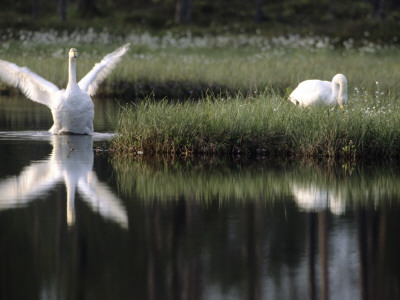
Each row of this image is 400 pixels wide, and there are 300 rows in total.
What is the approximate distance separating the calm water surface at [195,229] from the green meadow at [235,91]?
2.42 ft

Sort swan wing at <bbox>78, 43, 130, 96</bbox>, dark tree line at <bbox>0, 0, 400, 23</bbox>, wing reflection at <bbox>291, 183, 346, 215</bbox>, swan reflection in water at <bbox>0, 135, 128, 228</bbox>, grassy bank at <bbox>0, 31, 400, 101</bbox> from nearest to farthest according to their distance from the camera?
swan reflection in water at <bbox>0, 135, 128, 228</bbox> → wing reflection at <bbox>291, 183, 346, 215</bbox> → swan wing at <bbox>78, 43, 130, 96</bbox> → grassy bank at <bbox>0, 31, 400, 101</bbox> → dark tree line at <bbox>0, 0, 400, 23</bbox>

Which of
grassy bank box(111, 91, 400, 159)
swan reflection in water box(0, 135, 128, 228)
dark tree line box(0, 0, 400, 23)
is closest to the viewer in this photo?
swan reflection in water box(0, 135, 128, 228)

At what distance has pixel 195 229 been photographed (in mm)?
7785

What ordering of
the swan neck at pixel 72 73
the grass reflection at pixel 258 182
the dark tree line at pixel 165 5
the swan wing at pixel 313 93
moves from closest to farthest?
1. the grass reflection at pixel 258 182
2. the swan neck at pixel 72 73
3. the swan wing at pixel 313 93
4. the dark tree line at pixel 165 5

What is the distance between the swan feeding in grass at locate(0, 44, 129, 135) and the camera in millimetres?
14391

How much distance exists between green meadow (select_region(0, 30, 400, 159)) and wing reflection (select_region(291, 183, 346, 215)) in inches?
103

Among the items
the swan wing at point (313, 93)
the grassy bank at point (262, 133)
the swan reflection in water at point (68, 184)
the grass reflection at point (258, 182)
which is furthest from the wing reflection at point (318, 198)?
the swan wing at point (313, 93)

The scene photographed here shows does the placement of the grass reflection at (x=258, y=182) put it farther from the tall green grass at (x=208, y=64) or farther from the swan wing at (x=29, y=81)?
the tall green grass at (x=208, y=64)

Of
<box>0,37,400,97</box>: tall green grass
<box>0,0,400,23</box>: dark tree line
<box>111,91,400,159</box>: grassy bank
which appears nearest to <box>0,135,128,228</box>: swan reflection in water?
<box>111,91,400,159</box>: grassy bank

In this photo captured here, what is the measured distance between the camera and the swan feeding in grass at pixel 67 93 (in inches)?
567

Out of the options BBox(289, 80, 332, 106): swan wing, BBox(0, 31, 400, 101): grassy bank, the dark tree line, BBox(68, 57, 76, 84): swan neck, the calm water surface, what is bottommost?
the calm water surface

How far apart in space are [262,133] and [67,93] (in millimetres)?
3460

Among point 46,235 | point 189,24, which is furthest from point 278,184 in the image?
point 189,24

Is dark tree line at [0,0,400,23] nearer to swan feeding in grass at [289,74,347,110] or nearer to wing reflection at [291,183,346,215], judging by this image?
swan feeding in grass at [289,74,347,110]
